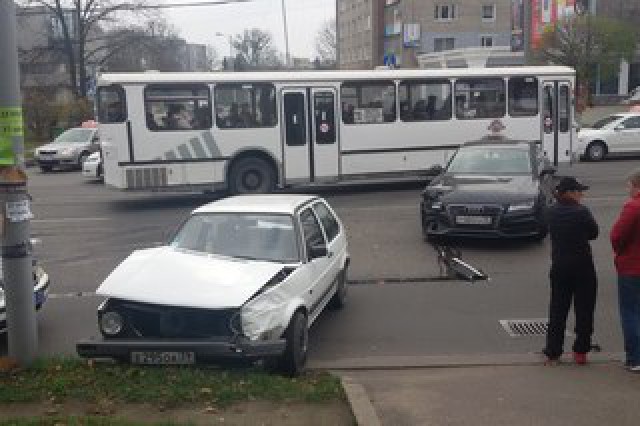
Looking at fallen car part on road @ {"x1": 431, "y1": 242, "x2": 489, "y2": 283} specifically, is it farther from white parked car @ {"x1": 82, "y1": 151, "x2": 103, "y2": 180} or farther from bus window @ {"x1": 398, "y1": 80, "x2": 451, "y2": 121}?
white parked car @ {"x1": 82, "y1": 151, "x2": 103, "y2": 180}

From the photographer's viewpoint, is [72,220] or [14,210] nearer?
[14,210]

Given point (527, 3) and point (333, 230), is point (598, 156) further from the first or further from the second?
point (527, 3)

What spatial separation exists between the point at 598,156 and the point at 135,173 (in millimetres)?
16822

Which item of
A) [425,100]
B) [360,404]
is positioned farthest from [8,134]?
[425,100]

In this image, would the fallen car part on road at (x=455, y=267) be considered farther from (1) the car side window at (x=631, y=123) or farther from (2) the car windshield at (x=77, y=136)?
(2) the car windshield at (x=77, y=136)

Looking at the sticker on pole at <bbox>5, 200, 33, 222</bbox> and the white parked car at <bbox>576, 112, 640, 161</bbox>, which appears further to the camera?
the white parked car at <bbox>576, 112, 640, 161</bbox>

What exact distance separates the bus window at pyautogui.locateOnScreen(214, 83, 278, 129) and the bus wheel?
0.88 m

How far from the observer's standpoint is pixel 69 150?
30844 millimetres

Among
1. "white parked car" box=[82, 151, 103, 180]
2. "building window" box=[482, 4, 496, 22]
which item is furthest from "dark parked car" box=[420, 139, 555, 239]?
"building window" box=[482, 4, 496, 22]

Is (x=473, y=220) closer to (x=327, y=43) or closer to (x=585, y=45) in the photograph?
(x=585, y=45)

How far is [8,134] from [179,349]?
2.29m

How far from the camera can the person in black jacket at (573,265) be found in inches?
254

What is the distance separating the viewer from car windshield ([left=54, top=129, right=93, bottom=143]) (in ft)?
104

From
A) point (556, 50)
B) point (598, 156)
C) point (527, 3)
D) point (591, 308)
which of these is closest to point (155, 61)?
point (527, 3)
